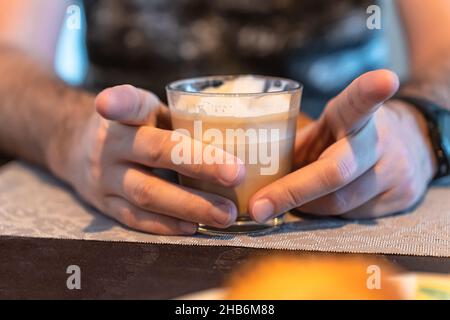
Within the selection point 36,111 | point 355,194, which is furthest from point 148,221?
point 36,111

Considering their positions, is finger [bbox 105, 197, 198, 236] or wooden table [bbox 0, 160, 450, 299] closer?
wooden table [bbox 0, 160, 450, 299]

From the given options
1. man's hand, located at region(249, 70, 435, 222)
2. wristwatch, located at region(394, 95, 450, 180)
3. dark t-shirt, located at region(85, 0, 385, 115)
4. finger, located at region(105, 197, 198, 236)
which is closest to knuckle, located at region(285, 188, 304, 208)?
man's hand, located at region(249, 70, 435, 222)

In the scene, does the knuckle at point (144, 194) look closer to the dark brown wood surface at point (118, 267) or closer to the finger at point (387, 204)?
the dark brown wood surface at point (118, 267)

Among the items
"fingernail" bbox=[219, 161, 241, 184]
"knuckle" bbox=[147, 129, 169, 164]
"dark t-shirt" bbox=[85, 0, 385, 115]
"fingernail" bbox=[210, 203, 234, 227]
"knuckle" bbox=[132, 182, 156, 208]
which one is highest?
"dark t-shirt" bbox=[85, 0, 385, 115]

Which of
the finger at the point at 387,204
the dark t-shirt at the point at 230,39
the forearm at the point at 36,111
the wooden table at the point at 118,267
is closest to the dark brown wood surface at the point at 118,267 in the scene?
the wooden table at the point at 118,267

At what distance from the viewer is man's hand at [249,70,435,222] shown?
56cm

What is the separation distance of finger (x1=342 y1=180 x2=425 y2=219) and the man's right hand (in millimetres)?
171

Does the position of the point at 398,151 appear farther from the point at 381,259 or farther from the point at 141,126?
the point at 141,126

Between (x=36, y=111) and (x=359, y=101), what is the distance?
0.57 meters

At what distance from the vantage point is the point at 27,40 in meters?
1.15

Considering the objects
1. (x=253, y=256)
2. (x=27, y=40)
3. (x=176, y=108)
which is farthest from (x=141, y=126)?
(x=27, y=40)

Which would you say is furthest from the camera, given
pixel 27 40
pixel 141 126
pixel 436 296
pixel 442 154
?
pixel 27 40

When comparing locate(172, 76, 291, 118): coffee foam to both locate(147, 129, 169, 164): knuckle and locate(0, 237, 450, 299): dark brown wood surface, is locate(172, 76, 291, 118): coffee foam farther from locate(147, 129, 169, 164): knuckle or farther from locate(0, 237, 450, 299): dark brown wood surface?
locate(0, 237, 450, 299): dark brown wood surface

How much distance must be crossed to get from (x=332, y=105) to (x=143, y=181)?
0.76 feet
